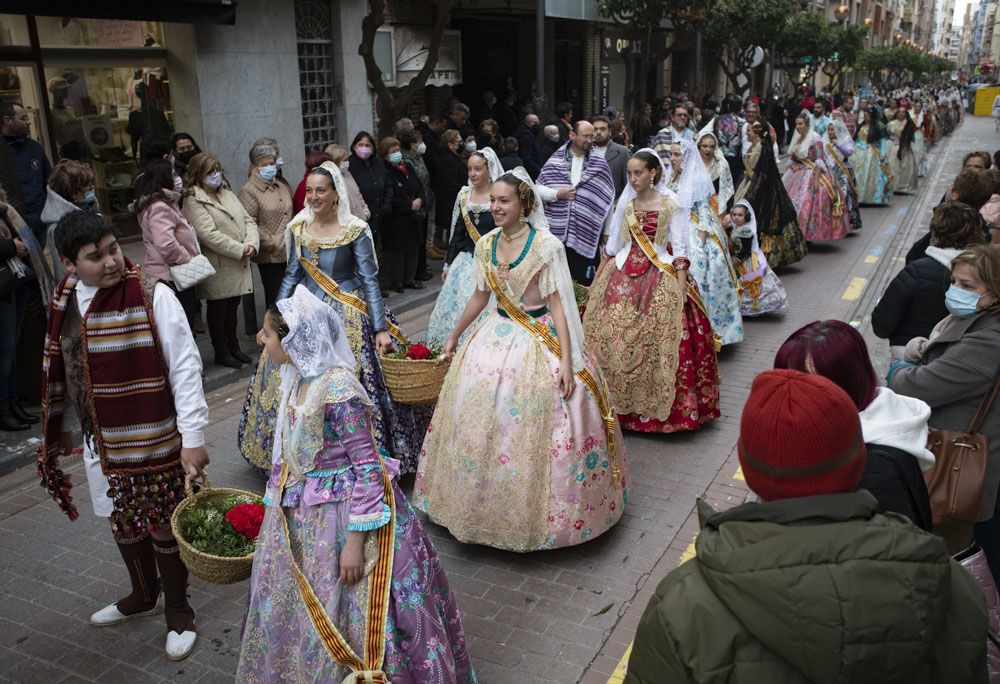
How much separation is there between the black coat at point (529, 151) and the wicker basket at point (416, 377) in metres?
8.45

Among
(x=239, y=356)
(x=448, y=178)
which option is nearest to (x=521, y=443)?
(x=239, y=356)

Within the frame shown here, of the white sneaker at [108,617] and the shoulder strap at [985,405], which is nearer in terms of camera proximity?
the shoulder strap at [985,405]

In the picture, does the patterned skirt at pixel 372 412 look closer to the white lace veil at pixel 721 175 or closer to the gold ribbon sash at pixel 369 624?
the gold ribbon sash at pixel 369 624

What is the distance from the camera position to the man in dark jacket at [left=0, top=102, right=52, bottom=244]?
768 cm

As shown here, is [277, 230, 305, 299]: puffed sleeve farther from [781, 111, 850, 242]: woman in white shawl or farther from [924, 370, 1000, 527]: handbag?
[781, 111, 850, 242]: woman in white shawl

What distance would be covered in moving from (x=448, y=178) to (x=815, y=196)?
18.0ft

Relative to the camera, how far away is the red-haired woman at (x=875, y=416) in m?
2.60

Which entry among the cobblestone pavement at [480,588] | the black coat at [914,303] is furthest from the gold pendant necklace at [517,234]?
the black coat at [914,303]

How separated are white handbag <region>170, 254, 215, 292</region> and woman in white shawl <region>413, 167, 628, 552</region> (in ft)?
10.1

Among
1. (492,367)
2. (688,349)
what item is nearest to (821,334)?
(492,367)

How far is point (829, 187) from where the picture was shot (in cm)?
1334

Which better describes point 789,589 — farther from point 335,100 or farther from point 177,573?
point 335,100

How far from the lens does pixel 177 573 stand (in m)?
4.16

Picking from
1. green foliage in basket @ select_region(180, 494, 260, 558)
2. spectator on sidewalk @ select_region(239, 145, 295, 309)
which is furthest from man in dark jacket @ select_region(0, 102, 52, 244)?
green foliage in basket @ select_region(180, 494, 260, 558)
